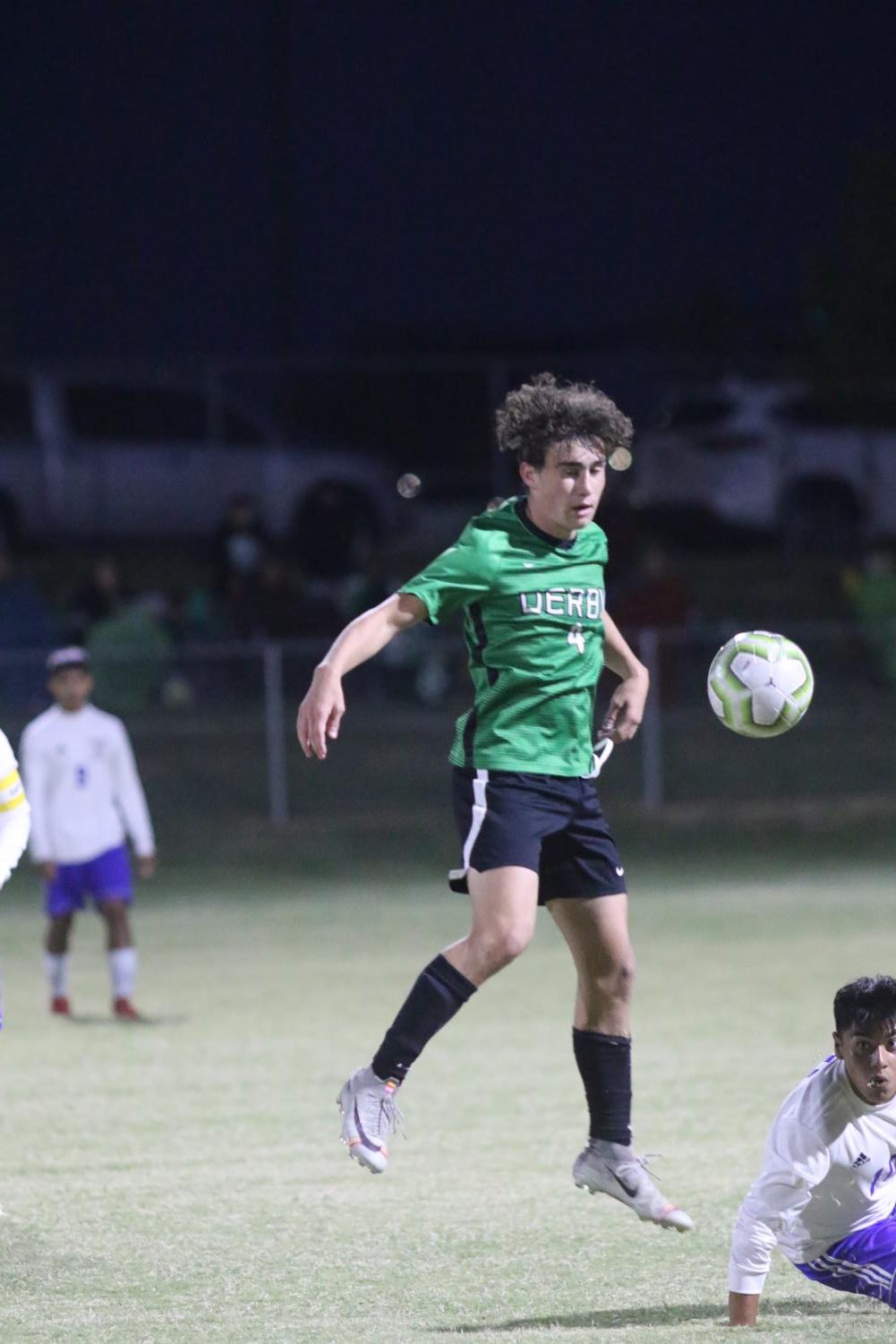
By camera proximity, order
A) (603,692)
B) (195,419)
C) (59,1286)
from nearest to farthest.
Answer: (59,1286), (603,692), (195,419)

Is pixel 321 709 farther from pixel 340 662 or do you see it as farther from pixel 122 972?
pixel 122 972

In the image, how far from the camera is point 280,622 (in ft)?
60.9

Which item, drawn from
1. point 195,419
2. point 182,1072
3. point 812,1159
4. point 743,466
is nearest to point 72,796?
point 182,1072

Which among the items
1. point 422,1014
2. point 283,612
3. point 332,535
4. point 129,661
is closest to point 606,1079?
point 422,1014

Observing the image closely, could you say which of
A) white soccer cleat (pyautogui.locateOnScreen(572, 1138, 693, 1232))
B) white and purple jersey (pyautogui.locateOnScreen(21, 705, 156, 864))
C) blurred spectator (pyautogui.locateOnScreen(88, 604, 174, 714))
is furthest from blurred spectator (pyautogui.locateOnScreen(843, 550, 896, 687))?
white soccer cleat (pyautogui.locateOnScreen(572, 1138, 693, 1232))

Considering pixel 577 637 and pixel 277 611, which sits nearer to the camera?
pixel 577 637

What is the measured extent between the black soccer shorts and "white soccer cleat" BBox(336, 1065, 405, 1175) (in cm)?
58

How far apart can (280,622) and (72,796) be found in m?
8.04

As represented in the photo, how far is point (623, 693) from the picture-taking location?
5.87 metres

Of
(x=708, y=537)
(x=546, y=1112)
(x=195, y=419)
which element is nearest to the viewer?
(x=546, y=1112)

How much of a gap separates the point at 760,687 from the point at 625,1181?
147 cm

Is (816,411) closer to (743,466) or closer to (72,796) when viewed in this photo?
(743,466)

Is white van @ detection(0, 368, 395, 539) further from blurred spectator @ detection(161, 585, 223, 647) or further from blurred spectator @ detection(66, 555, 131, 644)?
blurred spectator @ detection(66, 555, 131, 644)

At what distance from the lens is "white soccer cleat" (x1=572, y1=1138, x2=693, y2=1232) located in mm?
5340
